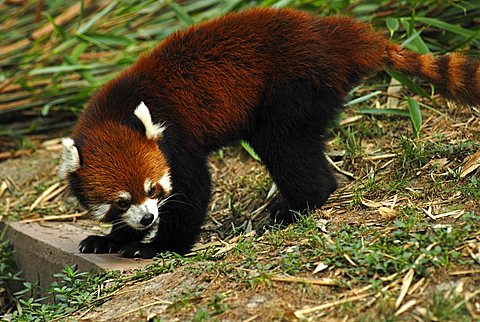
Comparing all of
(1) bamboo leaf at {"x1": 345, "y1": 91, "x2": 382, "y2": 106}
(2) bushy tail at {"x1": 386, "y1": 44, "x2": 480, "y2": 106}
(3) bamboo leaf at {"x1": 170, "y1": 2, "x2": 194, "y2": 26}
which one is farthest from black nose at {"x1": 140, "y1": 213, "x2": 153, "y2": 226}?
(3) bamboo leaf at {"x1": 170, "y1": 2, "x2": 194, "y2": 26}

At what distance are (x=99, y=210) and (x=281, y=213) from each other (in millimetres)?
1123

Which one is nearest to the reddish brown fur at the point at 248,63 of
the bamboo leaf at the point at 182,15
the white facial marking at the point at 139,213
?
the white facial marking at the point at 139,213

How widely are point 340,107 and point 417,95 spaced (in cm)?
124

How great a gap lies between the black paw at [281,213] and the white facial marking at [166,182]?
683 mm

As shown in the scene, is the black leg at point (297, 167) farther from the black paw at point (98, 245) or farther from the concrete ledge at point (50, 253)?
the black paw at point (98, 245)

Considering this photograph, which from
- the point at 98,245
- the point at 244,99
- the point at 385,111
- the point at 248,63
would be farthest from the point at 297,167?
the point at 98,245

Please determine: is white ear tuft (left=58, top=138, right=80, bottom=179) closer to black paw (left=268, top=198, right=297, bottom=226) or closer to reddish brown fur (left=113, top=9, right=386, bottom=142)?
reddish brown fur (left=113, top=9, right=386, bottom=142)

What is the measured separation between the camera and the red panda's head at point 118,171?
4.03 m

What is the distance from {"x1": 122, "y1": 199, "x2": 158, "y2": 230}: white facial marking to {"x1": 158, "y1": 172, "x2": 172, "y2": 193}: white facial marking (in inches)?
5.3

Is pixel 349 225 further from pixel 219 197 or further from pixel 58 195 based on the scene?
pixel 58 195

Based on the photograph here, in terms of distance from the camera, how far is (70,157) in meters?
4.03

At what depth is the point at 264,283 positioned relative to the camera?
3201 millimetres

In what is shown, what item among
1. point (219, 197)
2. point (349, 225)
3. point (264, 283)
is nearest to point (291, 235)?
point (349, 225)

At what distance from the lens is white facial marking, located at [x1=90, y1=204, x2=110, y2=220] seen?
4076mm
